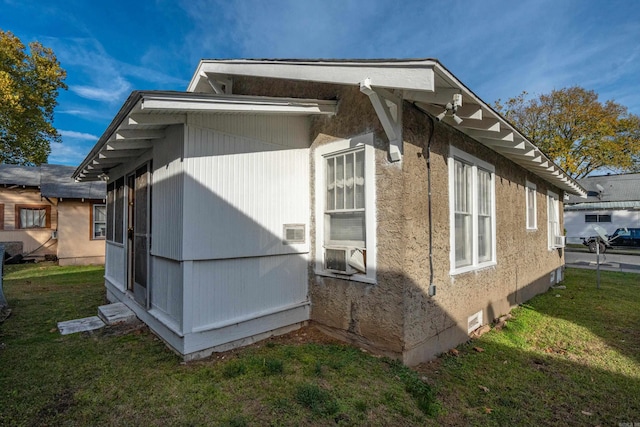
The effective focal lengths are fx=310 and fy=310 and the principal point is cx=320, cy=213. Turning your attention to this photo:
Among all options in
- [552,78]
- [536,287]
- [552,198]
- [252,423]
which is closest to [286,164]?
[252,423]

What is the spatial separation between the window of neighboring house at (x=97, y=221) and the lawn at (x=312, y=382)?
8553 mm

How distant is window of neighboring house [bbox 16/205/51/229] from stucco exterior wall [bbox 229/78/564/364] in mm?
13760

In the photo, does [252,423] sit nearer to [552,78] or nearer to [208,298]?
[208,298]

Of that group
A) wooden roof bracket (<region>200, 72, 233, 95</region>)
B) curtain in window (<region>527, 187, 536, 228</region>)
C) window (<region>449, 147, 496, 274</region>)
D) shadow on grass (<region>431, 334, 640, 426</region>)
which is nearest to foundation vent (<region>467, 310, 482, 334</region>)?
shadow on grass (<region>431, 334, 640, 426</region>)

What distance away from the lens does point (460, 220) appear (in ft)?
14.9

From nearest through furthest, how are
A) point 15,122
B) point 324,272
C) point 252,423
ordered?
point 252,423, point 324,272, point 15,122

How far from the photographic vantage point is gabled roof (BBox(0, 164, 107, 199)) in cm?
1164

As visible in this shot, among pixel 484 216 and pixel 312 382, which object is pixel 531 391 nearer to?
pixel 312 382

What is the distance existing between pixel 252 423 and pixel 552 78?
26.2 m

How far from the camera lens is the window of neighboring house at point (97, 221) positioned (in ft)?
40.3

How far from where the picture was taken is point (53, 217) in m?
13.4

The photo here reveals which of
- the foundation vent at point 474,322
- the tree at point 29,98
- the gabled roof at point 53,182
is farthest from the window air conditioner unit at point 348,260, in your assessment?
the tree at point 29,98

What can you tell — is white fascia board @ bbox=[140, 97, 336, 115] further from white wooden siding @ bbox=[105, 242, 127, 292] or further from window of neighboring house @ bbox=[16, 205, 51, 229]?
window of neighboring house @ bbox=[16, 205, 51, 229]

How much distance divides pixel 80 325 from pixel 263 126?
4.10 m
